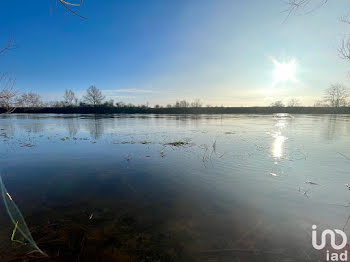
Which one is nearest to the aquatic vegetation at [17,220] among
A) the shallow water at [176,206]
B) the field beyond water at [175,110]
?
the shallow water at [176,206]

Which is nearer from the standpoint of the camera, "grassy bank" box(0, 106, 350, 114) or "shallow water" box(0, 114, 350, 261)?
"shallow water" box(0, 114, 350, 261)

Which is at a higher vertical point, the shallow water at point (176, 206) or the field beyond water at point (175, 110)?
the field beyond water at point (175, 110)

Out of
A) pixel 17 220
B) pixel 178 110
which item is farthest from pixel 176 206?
pixel 178 110

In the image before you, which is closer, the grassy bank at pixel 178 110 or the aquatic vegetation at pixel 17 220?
the aquatic vegetation at pixel 17 220

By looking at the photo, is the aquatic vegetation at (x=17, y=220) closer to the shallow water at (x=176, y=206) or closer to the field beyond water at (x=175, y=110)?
the shallow water at (x=176, y=206)

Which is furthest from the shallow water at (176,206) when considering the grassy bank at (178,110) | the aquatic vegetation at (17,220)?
the grassy bank at (178,110)

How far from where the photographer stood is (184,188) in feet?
16.9

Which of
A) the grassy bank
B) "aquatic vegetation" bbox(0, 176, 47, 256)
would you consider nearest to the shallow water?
"aquatic vegetation" bbox(0, 176, 47, 256)

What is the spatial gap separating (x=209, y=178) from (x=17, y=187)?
5.80 metres

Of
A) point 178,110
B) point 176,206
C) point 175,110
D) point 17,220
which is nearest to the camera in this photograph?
point 17,220

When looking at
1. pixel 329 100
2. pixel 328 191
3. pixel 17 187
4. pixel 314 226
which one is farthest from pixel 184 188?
pixel 329 100

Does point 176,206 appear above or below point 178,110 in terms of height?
below

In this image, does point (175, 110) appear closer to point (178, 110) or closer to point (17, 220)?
point (178, 110)

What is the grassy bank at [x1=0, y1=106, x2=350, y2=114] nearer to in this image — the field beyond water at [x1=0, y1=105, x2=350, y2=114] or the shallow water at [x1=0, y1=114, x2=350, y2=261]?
the field beyond water at [x1=0, y1=105, x2=350, y2=114]
